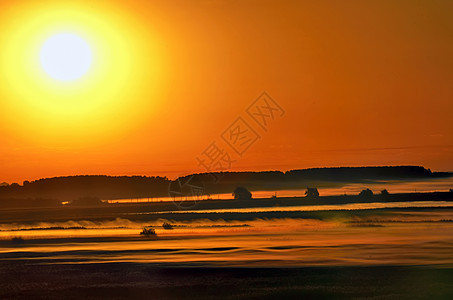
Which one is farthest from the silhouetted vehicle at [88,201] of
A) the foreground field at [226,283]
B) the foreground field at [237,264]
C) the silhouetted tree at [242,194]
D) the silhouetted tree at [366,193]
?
the foreground field at [226,283]

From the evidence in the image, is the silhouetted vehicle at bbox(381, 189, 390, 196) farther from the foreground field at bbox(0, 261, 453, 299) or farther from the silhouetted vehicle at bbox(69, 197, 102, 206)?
the foreground field at bbox(0, 261, 453, 299)

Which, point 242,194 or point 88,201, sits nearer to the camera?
point 242,194

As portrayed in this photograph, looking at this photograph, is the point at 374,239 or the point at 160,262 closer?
the point at 160,262

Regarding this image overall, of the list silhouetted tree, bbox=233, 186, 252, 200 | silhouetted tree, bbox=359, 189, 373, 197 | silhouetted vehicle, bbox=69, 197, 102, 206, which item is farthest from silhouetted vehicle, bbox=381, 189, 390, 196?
silhouetted vehicle, bbox=69, 197, 102, 206

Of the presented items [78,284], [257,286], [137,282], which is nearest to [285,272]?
[257,286]

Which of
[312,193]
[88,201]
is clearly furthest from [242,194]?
[88,201]

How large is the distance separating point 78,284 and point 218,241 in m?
16.3

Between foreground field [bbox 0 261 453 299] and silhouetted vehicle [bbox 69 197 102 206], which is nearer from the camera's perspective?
foreground field [bbox 0 261 453 299]

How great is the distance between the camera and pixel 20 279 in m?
32.8

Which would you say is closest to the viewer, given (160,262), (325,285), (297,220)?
(325,285)

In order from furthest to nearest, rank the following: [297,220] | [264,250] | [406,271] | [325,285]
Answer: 1. [297,220]
2. [264,250]
3. [406,271]
4. [325,285]

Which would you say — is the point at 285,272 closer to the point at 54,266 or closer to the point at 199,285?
the point at 199,285

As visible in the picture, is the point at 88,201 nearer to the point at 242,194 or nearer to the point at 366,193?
the point at 242,194

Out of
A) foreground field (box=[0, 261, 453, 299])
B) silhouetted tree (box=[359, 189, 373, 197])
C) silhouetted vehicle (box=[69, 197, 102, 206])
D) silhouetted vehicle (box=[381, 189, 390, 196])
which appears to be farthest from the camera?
silhouetted vehicle (box=[69, 197, 102, 206])
